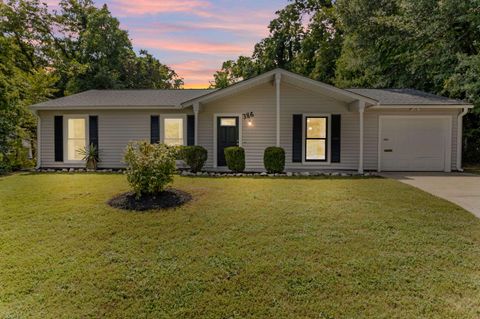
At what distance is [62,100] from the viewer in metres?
12.2

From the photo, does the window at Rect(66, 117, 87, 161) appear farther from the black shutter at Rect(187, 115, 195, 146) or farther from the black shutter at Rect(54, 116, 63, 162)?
the black shutter at Rect(187, 115, 195, 146)

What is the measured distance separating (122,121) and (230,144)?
4154 mm

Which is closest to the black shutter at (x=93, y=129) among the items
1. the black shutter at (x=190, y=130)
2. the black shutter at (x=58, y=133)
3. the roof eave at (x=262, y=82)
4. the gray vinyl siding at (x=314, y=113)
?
the black shutter at (x=58, y=133)

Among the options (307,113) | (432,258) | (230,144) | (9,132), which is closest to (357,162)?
(307,113)

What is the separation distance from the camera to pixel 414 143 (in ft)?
37.4

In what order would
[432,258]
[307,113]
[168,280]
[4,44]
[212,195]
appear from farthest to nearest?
[4,44], [307,113], [212,195], [432,258], [168,280]

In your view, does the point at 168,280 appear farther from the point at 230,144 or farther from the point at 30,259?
the point at 230,144

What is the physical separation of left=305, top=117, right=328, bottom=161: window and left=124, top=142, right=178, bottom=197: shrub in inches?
249

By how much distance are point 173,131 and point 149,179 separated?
242 inches

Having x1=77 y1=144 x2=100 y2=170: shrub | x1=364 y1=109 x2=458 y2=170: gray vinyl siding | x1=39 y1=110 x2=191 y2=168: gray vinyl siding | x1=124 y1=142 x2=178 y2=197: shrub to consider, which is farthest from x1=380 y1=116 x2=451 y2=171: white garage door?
x1=77 y1=144 x2=100 y2=170: shrub

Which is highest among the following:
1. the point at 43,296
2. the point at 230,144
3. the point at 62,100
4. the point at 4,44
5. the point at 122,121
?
the point at 4,44

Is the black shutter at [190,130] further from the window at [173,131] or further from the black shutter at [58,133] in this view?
the black shutter at [58,133]

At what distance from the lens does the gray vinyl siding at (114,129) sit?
11.8 m

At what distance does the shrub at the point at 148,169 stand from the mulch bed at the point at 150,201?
143mm
